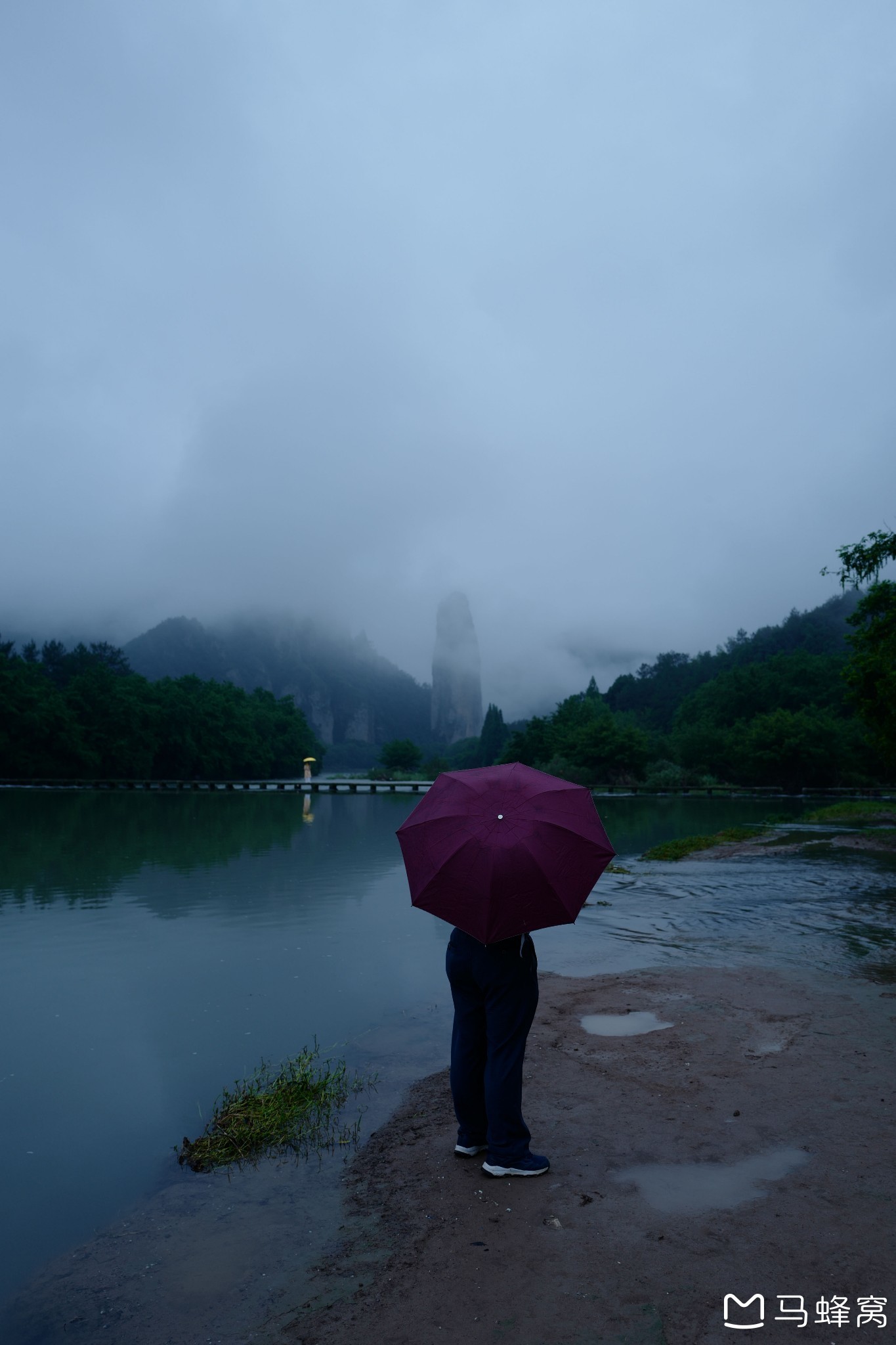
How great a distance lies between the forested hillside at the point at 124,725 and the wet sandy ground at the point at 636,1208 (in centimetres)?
6834

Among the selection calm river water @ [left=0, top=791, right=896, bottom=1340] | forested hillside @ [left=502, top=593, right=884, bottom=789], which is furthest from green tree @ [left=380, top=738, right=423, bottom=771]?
calm river water @ [left=0, top=791, right=896, bottom=1340]

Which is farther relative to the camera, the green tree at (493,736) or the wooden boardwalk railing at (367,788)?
the green tree at (493,736)

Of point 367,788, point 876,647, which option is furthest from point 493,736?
point 876,647

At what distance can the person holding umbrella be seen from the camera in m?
4.34

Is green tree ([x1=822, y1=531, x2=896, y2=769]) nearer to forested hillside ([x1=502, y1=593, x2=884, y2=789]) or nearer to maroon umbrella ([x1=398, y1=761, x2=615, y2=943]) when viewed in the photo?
forested hillside ([x1=502, y1=593, x2=884, y2=789])

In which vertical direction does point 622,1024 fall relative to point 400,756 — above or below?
below

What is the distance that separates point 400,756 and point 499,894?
10858 cm

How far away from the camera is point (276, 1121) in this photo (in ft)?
19.2

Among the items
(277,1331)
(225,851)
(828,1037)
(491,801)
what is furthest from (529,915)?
(225,851)

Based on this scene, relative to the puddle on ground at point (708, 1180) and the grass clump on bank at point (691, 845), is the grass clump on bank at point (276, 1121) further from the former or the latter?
the grass clump on bank at point (691, 845)

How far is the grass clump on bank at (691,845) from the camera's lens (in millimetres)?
23188

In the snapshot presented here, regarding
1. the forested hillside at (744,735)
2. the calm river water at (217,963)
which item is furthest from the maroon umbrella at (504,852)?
the forested hillside at (744,735)

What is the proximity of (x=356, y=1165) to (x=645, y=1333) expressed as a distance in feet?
7.71

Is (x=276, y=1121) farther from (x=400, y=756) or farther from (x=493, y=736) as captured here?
(x=493, y=736)
